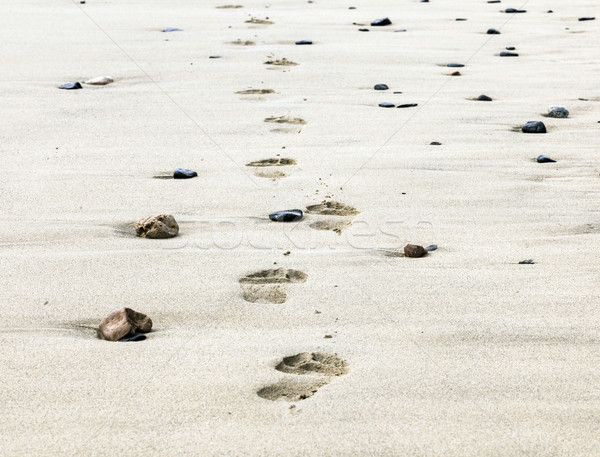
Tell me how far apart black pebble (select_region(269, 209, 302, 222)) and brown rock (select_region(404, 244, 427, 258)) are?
42 cm

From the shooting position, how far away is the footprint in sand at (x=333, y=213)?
94.6 inches

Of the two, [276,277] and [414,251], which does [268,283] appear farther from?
[414,251]

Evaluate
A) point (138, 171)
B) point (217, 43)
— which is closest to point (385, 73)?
point (217, 43)

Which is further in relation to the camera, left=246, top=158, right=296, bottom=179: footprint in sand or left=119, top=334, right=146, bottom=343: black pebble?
left=246, top=158, right=296, bottom=179: footprint in sand

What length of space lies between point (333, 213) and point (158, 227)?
0.60 m

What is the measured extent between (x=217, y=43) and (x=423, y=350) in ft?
11.6

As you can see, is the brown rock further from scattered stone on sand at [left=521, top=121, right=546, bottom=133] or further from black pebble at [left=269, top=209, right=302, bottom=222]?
scattered stone on sand at [left=521, top=121, right=546, bottom=133]

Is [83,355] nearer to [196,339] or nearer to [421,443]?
Answer: [196,339]

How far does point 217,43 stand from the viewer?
4793mm

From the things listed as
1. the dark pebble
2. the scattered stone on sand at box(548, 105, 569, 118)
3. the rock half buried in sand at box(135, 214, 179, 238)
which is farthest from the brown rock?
the scattered stone on sand at box(548, 105, 569, 118)

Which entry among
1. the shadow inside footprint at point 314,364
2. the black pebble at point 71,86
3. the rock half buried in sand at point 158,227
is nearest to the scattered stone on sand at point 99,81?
the black pebble at point 71,86

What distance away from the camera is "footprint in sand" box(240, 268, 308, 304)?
196 cm

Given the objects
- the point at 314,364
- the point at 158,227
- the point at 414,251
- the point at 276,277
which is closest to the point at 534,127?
the point at 414,251

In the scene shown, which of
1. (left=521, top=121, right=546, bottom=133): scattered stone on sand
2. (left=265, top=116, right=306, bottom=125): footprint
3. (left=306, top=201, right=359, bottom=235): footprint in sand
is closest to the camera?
(left=306, top=201, right=359, bottom=235): footprint in sand
